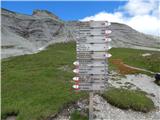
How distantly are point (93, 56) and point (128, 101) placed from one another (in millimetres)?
10446

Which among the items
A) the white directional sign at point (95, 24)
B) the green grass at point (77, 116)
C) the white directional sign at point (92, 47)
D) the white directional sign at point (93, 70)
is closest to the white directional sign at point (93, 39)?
the white directional sign at point (92, 47)

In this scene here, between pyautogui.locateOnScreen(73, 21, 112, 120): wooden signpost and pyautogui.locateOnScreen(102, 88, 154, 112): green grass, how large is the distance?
903 cm

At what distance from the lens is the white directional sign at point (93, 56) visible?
20938mm

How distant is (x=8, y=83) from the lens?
3656 cm

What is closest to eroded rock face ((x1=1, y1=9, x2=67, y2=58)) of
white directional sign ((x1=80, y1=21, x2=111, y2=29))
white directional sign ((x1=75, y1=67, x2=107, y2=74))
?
white directional sign ((x1=80, y1=21, x2=111, y2=29))

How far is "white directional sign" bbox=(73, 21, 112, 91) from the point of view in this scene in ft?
68.7

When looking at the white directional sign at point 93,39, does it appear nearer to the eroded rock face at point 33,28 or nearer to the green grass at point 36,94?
the green grass at point 36,94

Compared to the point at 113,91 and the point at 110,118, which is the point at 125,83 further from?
the point at 110,118

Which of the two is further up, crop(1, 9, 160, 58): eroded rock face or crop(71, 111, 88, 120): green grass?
crop(1, 9, 160, 58): eroded rock face

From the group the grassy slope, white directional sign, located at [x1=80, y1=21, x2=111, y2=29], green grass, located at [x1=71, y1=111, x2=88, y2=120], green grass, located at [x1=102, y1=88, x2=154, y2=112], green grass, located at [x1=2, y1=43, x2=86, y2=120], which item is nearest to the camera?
white directional sign, located at [x1=80, y1=21, x2=111, y2=29]

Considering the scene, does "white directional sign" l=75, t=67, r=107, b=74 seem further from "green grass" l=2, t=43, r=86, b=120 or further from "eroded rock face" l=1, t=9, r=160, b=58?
"eroded rock face" l=1, t=9, r=160, b=58

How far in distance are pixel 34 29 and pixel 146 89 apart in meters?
132

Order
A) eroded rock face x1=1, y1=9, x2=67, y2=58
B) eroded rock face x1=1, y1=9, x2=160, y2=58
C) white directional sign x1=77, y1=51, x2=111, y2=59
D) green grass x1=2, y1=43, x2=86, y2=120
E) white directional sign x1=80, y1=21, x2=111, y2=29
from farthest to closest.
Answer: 1. eroded rock face x1=1, y1=9, x2=160, y2=58
2. eroded rock face x1=1, y1=9, x2=67, y2=58
3. green grass x1=2, y1=43, x2=86, y2=120
4. white directional sign x1=77, y1=51, x2=111, y2=59
5. white directional sign x1=80, y1=21, x2=111, y2=29

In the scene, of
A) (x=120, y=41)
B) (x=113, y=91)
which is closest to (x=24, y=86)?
(x=113, y=91)
